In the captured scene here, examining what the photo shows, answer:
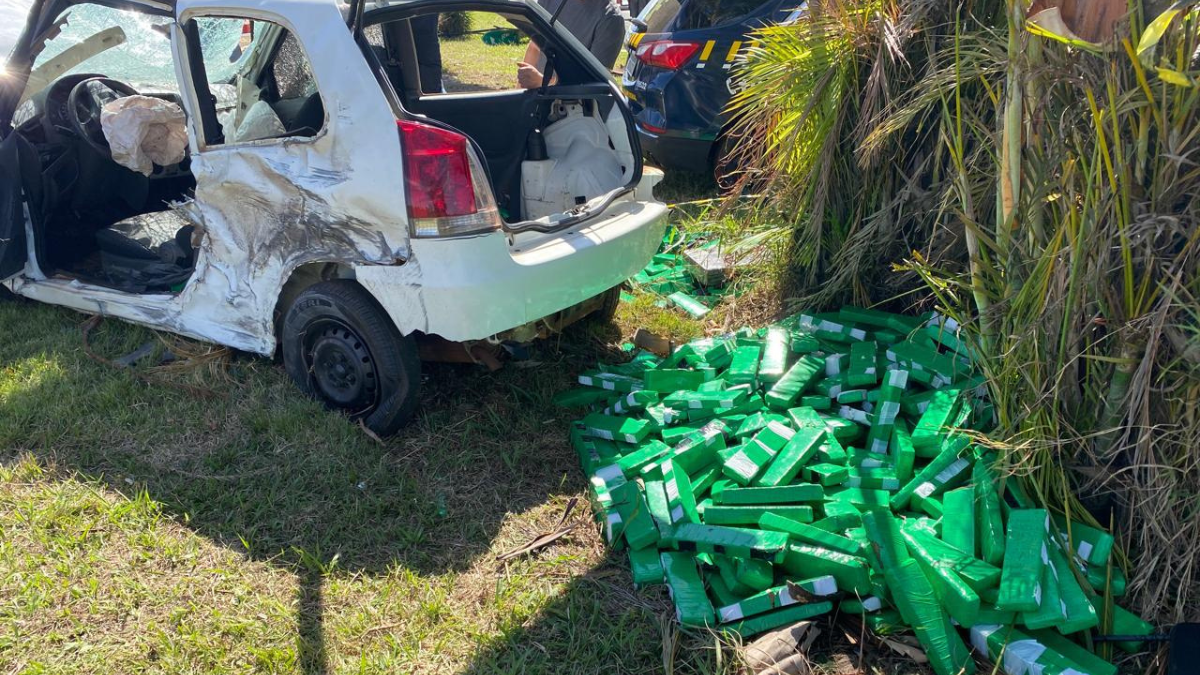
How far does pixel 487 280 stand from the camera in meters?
3.30

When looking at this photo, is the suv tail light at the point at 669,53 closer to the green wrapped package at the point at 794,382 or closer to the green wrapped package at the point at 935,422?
the green wrapped package at the point at 794,382

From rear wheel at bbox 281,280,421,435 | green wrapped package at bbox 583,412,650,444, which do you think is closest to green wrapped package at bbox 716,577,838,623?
green wrapped package at bbox 583,412,650,444

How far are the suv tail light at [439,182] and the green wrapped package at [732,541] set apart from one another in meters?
1.34

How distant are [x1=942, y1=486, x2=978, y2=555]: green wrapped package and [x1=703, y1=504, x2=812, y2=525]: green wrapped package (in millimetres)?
436

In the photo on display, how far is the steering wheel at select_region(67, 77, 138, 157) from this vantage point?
4602 mm

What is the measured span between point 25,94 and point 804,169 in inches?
159

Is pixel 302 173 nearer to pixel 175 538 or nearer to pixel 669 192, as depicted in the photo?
pixel 175 538

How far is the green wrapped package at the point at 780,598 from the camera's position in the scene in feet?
8.87

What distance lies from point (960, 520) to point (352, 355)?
2.37 metres

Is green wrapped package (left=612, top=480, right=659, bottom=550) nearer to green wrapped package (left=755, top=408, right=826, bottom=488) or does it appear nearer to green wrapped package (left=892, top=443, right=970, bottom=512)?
green wrapped package (left=755, top=408, right=826, bottom=488)

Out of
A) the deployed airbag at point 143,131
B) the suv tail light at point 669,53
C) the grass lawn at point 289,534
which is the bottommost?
the grass lawn at point 289,534

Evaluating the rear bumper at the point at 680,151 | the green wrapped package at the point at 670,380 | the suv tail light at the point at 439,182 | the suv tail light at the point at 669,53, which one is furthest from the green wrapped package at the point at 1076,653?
the suv tail light at the point at 669,53

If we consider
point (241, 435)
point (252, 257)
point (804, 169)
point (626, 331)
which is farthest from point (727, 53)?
point (241, 435)

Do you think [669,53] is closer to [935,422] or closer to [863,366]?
[863,366]
